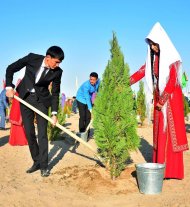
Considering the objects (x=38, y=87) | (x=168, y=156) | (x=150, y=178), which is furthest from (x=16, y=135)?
(x=150, y=178)

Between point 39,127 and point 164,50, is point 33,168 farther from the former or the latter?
point 164,50

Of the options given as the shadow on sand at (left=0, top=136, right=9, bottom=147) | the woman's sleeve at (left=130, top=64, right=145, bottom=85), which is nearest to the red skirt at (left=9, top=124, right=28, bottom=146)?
the shadow on sand at (left=0, top=136, right=9, bottom=147)

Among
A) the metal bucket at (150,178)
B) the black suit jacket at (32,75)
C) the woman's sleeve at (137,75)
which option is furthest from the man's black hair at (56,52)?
the metal bucket at (150,178)

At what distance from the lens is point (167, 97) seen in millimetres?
5383

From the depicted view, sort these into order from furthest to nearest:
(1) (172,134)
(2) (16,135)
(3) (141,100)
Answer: (3) (141,100) < (2) (16,135) < (1) (172,134)

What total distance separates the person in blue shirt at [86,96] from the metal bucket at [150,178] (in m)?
4.15

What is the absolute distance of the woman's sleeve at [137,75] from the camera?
5603 mm

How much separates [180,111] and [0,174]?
2.97 meters

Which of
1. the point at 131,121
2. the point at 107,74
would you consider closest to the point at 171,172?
the point at 131,121

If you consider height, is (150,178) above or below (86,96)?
below

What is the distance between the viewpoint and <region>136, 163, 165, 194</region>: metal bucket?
15.3 feet

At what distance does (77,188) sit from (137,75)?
196 centimetres

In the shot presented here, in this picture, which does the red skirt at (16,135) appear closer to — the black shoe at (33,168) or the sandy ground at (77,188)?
the sandy ground at (77,188)

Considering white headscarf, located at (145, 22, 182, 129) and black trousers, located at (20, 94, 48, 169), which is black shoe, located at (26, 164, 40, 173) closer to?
black trousers, located at (20, 94, 48, 169)
